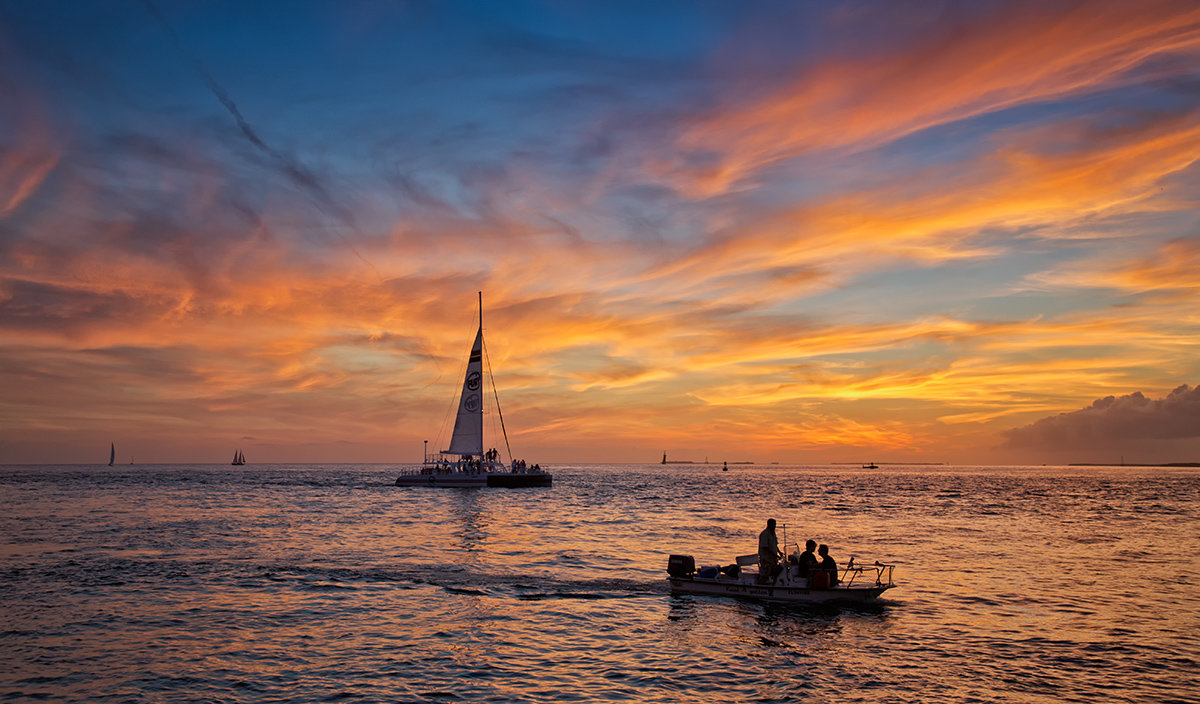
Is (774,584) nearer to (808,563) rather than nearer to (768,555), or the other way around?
(768,555)

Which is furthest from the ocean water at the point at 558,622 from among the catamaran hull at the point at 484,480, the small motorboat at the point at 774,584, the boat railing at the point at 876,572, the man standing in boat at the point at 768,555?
the catamaran hull at the point at 484,480

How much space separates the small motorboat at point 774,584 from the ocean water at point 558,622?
29.5 inches

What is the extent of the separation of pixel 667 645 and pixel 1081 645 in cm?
1368

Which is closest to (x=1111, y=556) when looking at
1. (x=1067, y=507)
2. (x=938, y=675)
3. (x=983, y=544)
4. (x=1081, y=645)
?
(x=983, y=544)

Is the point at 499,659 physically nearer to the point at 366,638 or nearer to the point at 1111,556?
the point at 366,638

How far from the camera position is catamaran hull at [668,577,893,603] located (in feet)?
102

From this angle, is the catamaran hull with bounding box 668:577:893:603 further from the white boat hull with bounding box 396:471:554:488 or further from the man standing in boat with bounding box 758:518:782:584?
the white boat hull with bounding box 396:471:554:488

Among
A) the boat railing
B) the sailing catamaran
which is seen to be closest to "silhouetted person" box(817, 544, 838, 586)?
the boat railing

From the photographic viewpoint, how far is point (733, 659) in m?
23.8

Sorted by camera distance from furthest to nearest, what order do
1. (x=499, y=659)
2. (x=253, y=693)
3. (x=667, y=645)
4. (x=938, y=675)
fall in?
1. (x=667, y=645)
2. (x=499, y=659)
3. (x=938, y=675)
4. (x=253, y=693)

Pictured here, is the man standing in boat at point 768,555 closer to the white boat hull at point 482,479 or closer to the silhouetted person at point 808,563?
the silhouetted person at point 808,563

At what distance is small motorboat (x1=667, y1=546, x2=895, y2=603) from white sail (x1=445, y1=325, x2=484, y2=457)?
82845 mm

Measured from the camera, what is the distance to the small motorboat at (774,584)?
31.3 meters

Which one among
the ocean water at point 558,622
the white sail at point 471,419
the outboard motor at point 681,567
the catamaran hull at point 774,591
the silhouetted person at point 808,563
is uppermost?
the white sail at point 471,419
